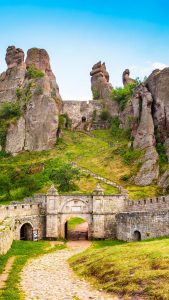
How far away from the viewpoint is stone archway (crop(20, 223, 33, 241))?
132 feet

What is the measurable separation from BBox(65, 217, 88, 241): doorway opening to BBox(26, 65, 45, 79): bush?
4307cm

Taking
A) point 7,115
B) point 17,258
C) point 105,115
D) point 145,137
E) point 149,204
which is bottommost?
point 17,258

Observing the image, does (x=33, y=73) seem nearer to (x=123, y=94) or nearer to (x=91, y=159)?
(x=123, y=94)

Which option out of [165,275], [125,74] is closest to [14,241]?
[165,275]

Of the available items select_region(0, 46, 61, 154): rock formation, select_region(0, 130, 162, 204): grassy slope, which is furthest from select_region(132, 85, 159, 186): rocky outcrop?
select_region(0, 46, 61, 154): rock formation

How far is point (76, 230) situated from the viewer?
45438mm

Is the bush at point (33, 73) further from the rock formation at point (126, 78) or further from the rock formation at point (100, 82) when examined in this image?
the rock formation at point (126, 78)

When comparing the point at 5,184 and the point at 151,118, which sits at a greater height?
the point at 151,118

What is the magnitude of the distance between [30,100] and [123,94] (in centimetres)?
2074

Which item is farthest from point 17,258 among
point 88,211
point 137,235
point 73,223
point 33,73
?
point 33,73

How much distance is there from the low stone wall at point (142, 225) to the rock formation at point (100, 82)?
190 feet

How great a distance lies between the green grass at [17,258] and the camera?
1813cm

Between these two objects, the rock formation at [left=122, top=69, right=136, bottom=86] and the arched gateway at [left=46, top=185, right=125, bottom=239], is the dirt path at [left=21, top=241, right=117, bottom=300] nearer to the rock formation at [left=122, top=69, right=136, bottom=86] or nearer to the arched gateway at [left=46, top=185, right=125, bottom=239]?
the arched gateway at [left=46, top=185, right=125, bottom=239]

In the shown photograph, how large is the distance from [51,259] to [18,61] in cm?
6693
